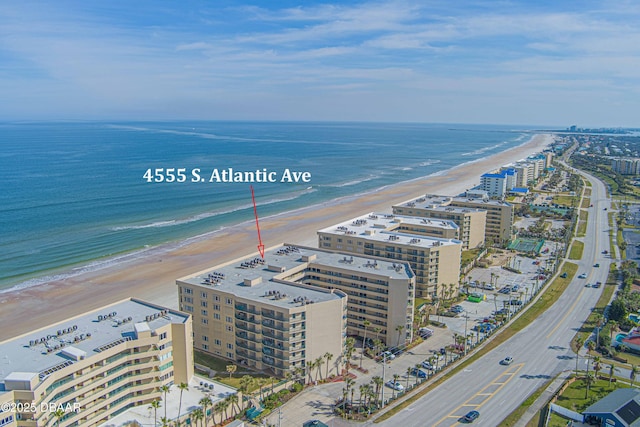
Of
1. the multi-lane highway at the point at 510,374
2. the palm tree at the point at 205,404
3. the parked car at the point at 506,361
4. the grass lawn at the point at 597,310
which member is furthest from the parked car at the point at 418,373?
the palm tree at the point at 205,404

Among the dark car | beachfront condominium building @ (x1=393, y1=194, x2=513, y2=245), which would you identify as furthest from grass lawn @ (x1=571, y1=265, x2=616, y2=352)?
beachfront condominium building @ (x1=393, y1=194, x2=513, y2=245)

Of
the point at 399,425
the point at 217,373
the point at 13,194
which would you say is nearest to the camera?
the point at 399,425

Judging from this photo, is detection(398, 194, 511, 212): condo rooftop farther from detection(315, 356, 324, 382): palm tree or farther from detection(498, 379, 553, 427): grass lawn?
detection(315, 356, 324, 382): palm tree

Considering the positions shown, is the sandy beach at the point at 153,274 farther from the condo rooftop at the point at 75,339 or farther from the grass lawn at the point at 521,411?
the grass lawn at the point at 521,411

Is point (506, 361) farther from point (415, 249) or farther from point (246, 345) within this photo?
point (246, 345)

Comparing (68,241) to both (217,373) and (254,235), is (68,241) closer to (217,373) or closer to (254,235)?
(254,235)

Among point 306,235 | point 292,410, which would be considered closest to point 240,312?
point 292,410
